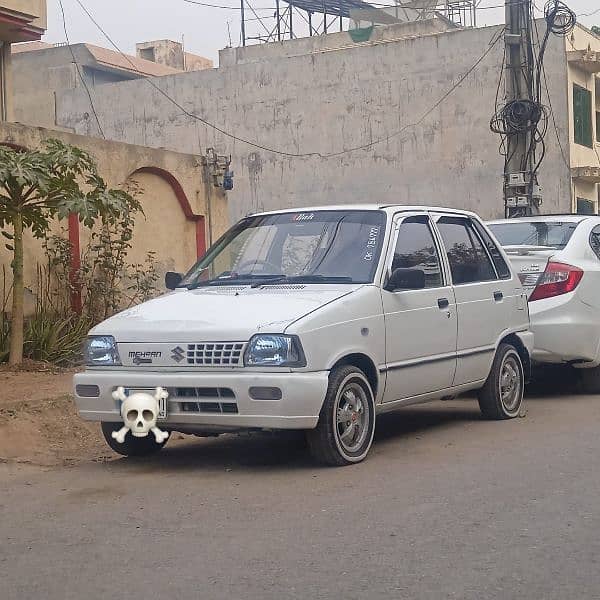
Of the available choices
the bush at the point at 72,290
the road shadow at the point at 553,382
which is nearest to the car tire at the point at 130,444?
the road shadow at the point at 553,382

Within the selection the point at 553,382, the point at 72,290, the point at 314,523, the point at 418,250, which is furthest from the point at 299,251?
the point at 72,290

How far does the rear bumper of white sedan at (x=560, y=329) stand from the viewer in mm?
10359

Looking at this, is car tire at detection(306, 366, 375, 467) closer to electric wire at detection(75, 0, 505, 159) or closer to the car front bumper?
the car front bumper

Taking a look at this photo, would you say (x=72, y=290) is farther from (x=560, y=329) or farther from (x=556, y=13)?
(x=556, y=13)

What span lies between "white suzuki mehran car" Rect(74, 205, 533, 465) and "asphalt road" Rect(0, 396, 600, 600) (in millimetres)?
409

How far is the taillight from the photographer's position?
10.5m

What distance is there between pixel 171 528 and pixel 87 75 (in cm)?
3445

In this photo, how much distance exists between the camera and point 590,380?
36.4 feet

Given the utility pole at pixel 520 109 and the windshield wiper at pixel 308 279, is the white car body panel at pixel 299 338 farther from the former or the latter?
the utility pole at pixel 520 109

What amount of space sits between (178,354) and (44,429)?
2.83 m

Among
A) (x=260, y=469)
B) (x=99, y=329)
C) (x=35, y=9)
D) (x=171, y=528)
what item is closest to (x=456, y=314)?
(x=260, y=469)

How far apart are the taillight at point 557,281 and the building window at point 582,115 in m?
19.1

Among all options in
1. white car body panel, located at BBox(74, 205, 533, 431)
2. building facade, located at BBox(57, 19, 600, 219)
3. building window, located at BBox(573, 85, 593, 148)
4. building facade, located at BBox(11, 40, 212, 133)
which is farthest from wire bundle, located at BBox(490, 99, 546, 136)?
building facade, located at BBox(11, 40, 212, 133)

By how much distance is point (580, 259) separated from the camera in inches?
419
